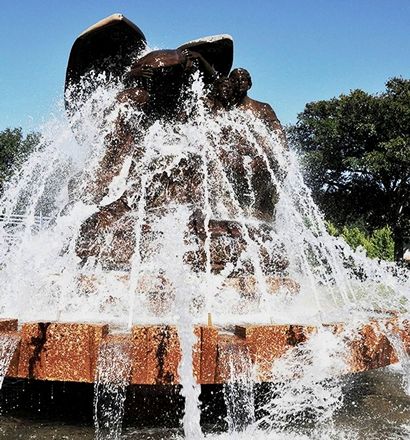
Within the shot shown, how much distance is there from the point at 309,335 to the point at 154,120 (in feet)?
12.4

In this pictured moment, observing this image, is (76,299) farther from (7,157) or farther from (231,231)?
(7,157)

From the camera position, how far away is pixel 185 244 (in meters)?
5.61

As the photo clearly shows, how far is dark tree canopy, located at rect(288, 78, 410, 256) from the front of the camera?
95.0ft

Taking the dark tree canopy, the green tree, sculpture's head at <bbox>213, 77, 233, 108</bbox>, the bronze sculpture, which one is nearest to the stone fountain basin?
the bronze sculpture

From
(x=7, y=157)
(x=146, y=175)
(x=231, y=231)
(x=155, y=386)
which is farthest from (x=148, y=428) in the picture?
(x=7, y=157)

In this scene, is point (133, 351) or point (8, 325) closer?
point (133, 351)

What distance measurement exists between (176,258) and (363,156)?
26.4 m

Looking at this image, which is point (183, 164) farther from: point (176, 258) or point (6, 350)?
point (6, 350)

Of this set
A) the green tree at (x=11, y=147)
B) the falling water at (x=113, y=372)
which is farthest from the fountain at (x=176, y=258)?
the green tree at (x=11, y=147)

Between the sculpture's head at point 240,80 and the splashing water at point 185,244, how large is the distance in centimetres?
31

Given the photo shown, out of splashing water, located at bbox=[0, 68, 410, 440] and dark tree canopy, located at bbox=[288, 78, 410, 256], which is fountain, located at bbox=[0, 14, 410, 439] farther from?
dark tree canopy, located at bbox=[288, 78, 410, 256]

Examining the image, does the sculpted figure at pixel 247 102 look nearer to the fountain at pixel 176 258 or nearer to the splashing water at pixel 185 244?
the fountain at pixel 176 258

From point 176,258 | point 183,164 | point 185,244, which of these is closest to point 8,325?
point 176,258

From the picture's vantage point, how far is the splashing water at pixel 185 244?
12.9 feet
